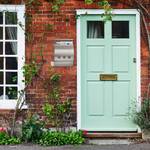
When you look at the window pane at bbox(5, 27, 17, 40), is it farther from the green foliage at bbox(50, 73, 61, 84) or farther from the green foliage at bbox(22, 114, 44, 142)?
the green foliage at bbox(22, 114, 44, 142)

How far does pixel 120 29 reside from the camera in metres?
11.3

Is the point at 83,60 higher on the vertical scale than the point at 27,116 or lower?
higher

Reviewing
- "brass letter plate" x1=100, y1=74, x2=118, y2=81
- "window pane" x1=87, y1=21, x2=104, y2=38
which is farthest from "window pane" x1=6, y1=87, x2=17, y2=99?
"window pane" x1=87, y1=21, x2=104, y2=38

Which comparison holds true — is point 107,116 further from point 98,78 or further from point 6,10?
point 6,10

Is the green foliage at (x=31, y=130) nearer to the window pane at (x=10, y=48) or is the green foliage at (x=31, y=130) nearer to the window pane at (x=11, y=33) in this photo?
the window pane at (x=10, y=48)

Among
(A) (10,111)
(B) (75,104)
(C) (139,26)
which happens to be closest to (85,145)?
(B) (75,104)

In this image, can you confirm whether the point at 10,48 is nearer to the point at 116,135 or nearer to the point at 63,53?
the point at 63,53

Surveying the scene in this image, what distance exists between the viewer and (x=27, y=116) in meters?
11.1

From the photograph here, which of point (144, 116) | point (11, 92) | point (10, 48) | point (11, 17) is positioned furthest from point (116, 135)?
point (11, 17)

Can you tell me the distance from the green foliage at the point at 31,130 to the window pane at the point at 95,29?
2176 mm

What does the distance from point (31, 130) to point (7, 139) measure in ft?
1.70

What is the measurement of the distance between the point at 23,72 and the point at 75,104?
1.25 meters

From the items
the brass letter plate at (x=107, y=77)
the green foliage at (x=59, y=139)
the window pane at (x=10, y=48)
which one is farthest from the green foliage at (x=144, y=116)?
the window pane at (x=10, y=48)

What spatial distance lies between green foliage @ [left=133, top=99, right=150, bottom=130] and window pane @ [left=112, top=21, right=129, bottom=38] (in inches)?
58.3
